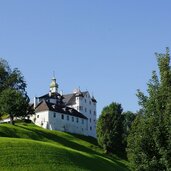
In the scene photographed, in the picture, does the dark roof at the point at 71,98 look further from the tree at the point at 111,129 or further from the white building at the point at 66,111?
the tree at the point at 111,129

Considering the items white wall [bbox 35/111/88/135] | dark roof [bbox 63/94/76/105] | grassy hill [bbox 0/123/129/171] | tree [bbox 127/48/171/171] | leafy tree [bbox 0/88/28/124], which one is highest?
dark roof [bbox 63/94/76/105]

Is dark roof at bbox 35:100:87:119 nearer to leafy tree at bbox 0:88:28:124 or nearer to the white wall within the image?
the white wall

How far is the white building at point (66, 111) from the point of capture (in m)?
156

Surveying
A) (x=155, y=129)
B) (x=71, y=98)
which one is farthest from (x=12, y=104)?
(x=155, y=129)

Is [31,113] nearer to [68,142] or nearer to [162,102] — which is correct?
[68,142]

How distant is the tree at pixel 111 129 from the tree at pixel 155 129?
330 feet

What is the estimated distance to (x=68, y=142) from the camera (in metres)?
125

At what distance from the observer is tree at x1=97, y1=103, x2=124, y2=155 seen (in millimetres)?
134750

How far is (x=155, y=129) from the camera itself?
31734 mm

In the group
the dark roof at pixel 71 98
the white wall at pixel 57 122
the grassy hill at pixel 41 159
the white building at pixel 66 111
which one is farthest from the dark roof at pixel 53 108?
the grassy hill at pixel 41 159

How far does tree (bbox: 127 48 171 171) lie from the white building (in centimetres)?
12070

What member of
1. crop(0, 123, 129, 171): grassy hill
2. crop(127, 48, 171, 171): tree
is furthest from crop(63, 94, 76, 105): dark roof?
crop(127, 48, 171, 171): tree

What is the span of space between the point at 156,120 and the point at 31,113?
11861cm

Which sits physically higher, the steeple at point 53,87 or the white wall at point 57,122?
the steeple at point 53,87
